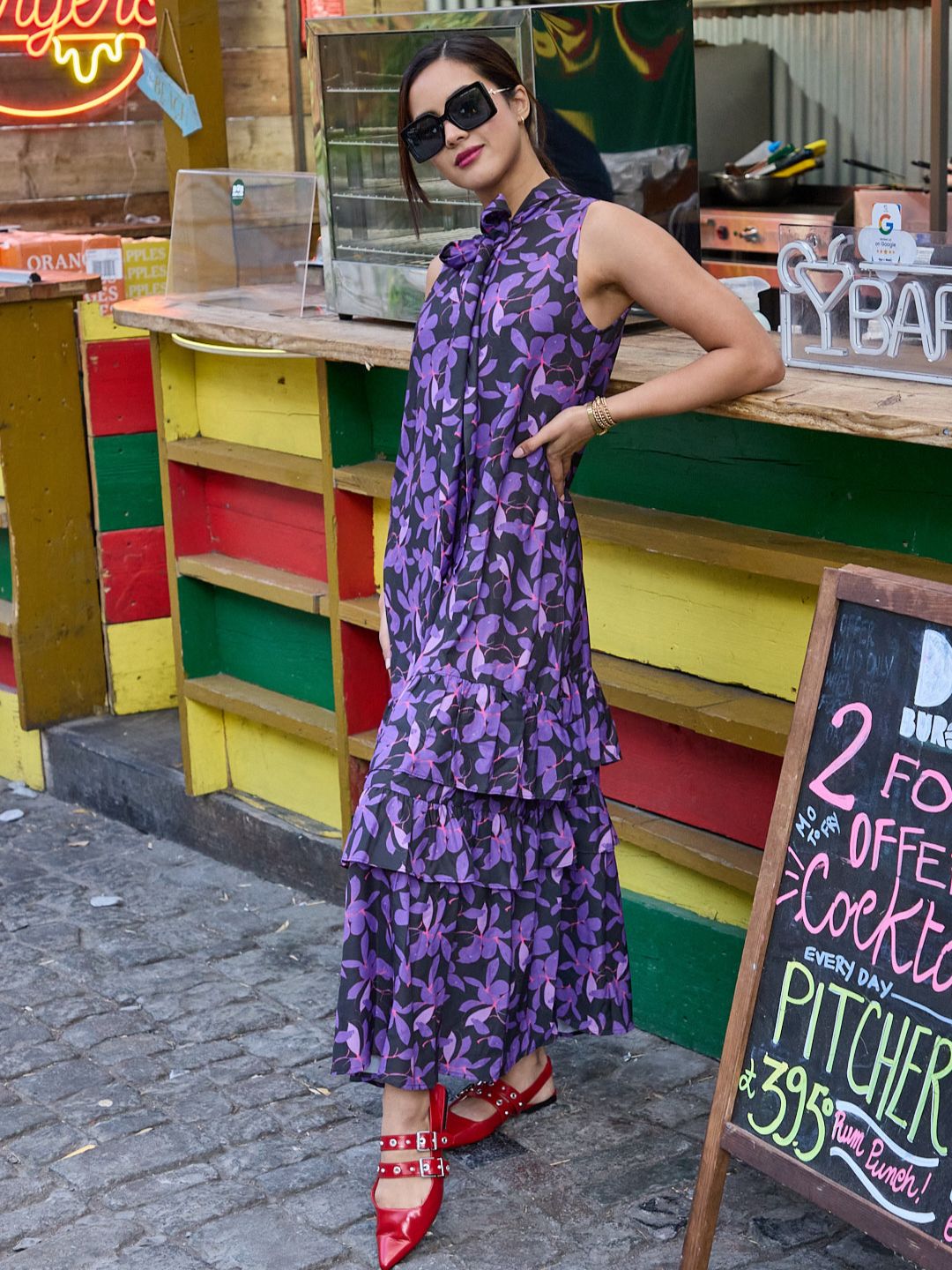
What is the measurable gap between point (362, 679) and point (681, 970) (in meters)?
1.10

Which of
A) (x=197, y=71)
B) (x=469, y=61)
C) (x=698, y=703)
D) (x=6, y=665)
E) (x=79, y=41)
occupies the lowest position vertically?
(x=6, y=665)

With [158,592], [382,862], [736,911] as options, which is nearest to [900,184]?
[158,592]

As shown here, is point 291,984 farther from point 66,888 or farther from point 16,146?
point 16,146

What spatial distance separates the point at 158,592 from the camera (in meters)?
5.37

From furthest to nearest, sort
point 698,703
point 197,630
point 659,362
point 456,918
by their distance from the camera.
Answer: point 197,630 → point 698,703 → point 659,362 → point 456,918

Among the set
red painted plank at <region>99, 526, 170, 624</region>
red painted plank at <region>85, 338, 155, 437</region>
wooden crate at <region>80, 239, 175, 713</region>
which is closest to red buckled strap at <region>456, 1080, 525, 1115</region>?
wooden crate at <region>80, 239, 175, 713</region>

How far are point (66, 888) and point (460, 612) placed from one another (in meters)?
2.22

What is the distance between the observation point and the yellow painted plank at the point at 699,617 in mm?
3164

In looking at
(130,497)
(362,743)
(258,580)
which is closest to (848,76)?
(130,497)

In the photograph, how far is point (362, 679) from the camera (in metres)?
4.14

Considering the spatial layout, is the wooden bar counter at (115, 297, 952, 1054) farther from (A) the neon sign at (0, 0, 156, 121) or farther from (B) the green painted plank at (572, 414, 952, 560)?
(A) the neon sign at (0, 0, 156, 121)

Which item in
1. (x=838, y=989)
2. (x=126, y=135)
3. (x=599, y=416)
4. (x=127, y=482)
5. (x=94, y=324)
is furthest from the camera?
(x=126, y=135)

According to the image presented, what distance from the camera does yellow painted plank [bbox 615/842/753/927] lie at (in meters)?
3.38

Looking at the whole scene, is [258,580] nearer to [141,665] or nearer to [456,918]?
Result: [141,665]
